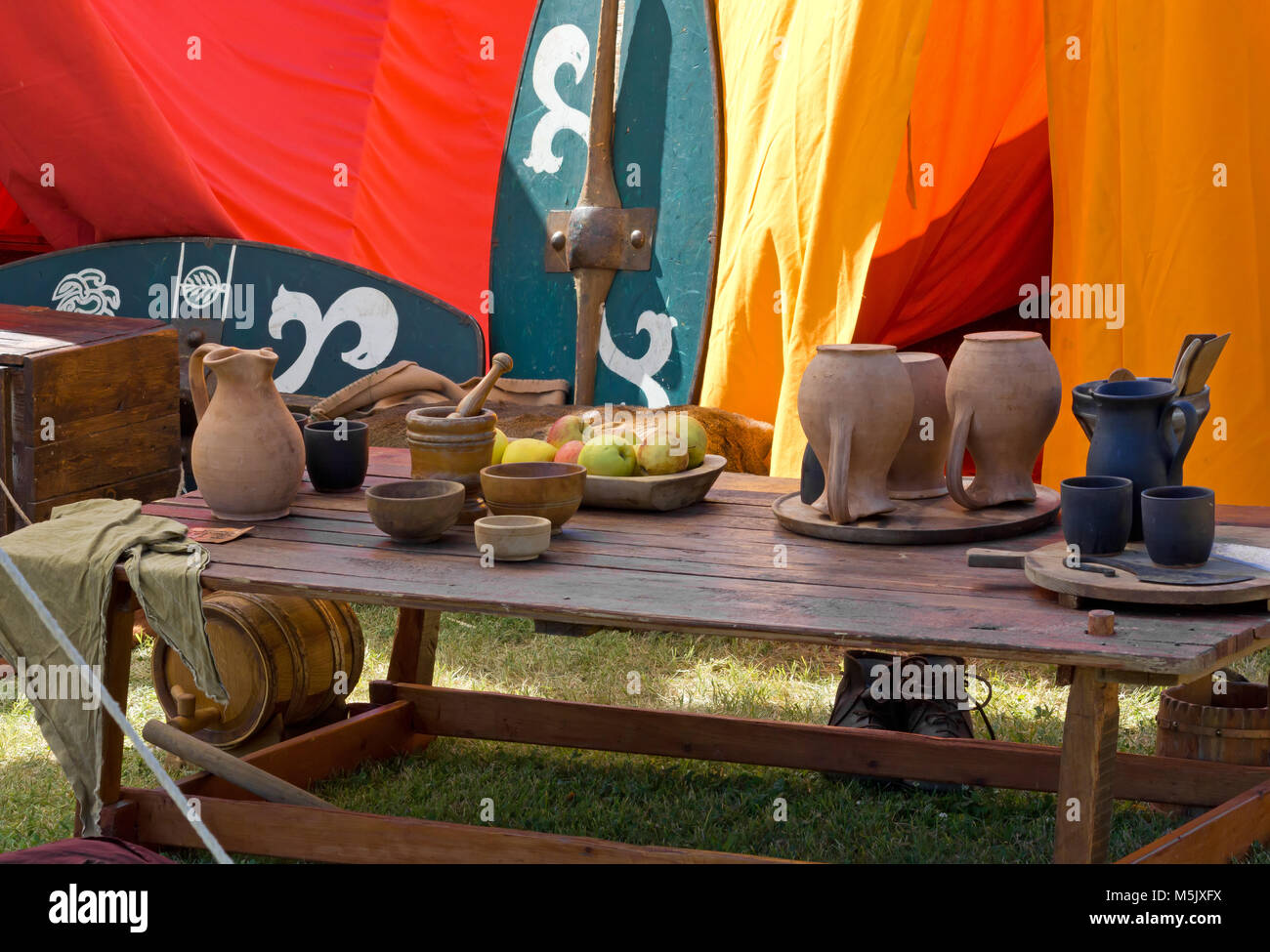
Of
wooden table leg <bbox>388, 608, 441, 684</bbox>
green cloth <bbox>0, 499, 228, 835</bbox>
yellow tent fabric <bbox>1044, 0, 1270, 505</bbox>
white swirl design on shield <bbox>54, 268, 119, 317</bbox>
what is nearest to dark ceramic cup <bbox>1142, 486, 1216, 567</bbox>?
green cloth <bbox>0, 499, 228, 835</bbox>

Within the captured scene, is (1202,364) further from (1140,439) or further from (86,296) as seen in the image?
(86,296)

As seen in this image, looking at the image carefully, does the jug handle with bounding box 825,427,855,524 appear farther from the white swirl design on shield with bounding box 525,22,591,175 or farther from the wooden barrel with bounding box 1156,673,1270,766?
the white swirl design on shield with bounding box 525,22,591,175

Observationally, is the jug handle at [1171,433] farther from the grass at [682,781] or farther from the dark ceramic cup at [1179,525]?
the grass at [682,781]

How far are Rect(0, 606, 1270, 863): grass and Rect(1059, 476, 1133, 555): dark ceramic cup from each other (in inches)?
30.7

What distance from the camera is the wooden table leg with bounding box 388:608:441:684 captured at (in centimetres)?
305

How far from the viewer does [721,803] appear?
9.02 feet

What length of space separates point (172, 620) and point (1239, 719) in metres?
1.93

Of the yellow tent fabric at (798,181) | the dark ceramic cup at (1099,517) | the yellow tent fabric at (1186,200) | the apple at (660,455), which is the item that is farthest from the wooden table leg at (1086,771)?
the yellow tent fabric at (798,181)

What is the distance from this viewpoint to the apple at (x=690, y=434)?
246cm

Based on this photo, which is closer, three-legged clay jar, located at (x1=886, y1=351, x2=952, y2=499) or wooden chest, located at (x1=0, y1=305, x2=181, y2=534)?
three-legged clay jar, located at (x1=886, y1=351, x2=952, y2=499)

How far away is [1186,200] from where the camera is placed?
3.22 metres

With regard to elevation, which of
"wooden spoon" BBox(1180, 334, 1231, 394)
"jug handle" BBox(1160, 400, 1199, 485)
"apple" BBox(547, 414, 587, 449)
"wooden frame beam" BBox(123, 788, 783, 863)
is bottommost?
"wooden frame beam" BBox(123, 788, 783, 863)

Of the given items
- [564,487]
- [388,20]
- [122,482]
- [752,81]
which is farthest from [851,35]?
[388,20]
